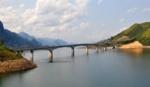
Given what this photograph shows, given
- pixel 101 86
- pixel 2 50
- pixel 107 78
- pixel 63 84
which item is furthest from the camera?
pixel 2 50

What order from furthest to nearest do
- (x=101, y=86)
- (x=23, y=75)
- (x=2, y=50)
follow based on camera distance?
1. (x=2, y=50)
2. (x=23, y=75)
3. (x=101, y=86)

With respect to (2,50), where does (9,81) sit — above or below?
below

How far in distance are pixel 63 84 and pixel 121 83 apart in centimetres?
1876

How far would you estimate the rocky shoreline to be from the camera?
15575cm

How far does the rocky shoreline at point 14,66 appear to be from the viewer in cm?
15575

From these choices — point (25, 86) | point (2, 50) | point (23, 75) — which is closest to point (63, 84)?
point (25, 86)

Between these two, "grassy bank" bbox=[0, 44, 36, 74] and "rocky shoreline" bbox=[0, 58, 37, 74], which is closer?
"rocky shoreline" bbox=[0, 58, 37, 74]

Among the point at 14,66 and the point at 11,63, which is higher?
the point at 11,63

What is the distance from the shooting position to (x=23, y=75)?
461 feet

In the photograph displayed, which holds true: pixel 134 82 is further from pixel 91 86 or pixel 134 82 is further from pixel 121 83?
pixel 91 86

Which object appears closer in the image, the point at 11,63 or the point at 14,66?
the point at 14,66

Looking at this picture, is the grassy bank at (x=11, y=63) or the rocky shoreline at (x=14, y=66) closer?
the rocky shoreline at (x=14, y=66)

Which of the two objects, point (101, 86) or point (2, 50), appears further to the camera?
point (2, 50)

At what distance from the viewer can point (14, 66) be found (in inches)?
6383
